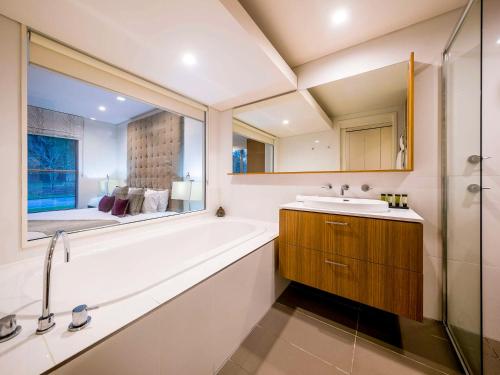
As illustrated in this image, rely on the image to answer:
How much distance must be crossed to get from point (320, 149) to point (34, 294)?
2.21 meters

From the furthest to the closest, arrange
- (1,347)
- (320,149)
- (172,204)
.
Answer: (172,204) < (320,149) < (1,347)

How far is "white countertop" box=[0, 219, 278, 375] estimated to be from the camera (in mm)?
545

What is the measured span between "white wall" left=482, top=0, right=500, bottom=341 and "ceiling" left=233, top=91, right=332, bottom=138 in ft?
3.29

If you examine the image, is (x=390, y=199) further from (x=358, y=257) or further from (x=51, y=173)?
(x=51, y=173)

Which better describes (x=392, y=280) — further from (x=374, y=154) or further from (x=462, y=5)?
(x=462, y=5)

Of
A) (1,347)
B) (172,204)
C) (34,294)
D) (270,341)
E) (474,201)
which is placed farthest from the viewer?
→ (172,204)

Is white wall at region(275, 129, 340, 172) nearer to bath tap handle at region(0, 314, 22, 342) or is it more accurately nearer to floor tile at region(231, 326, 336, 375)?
floor tile at region(231, 326, 336, 375)

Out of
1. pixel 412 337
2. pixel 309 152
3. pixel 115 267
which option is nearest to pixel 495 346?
pixel 412 337

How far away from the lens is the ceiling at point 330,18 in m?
1.35

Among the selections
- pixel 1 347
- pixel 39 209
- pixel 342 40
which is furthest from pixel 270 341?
pixel 342 40

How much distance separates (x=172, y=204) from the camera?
8.14 feet

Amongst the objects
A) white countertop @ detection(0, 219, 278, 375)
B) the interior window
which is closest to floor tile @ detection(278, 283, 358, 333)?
white countertop @ detection(0, 219, 278, 375)

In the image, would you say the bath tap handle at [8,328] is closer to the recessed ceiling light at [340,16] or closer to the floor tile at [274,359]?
the floor tile at [274,359]

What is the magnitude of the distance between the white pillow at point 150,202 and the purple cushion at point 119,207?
20 centimetres
